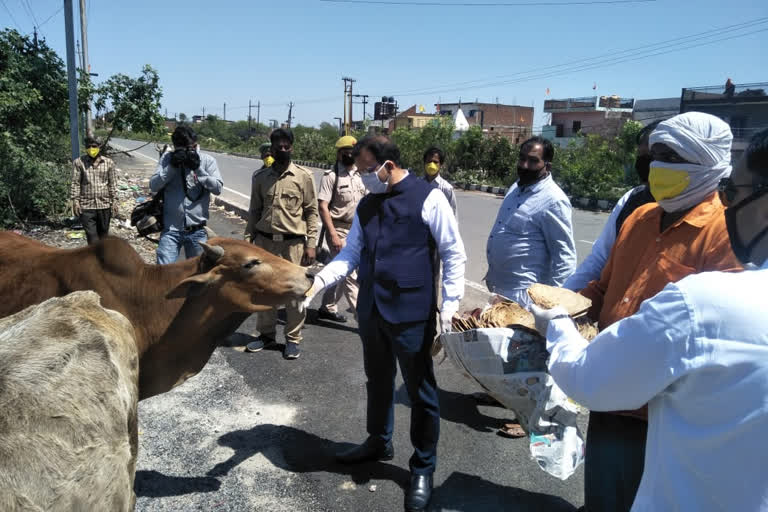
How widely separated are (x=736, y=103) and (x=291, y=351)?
31037 millimetres

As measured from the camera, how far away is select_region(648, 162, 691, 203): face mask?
1911 mm

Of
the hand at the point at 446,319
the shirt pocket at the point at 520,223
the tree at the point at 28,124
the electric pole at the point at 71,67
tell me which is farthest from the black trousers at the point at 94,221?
the hand at the point at 446,319

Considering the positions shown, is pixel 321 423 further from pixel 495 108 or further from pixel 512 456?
pixel 495 108

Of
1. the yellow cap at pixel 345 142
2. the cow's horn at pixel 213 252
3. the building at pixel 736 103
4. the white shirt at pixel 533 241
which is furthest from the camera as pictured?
the building at pixel 736 103

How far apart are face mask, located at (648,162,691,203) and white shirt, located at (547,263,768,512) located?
714 millimetres

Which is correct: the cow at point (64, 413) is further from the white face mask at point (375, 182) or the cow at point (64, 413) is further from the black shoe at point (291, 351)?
the black shoe at point (291, 351)

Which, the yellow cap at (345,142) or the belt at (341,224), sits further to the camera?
the belt at (341,224)

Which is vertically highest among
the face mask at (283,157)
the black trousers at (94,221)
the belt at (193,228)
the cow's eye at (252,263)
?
the face mask at (283,157)

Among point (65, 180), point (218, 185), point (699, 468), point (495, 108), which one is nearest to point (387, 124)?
point (495, 108)

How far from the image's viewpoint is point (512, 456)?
3.65 meters

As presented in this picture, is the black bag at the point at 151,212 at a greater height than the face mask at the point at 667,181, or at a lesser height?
lesser

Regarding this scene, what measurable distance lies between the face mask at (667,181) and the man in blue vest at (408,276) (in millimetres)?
1296

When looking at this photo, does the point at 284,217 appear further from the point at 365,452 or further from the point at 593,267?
the point at 593,267

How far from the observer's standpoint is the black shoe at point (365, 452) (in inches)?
136
